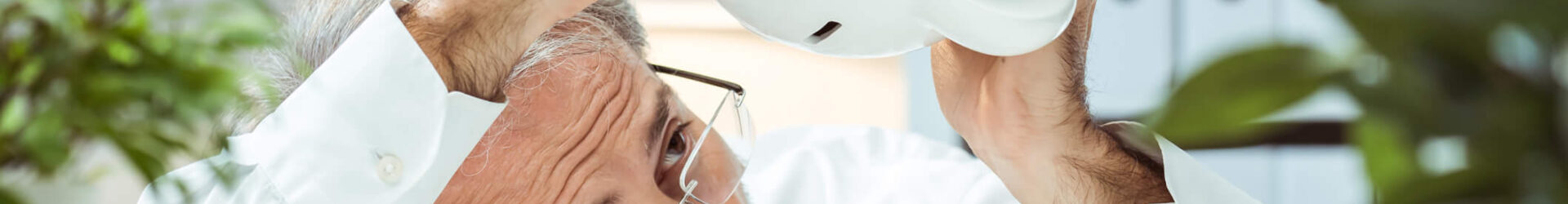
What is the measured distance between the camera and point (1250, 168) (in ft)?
4.72

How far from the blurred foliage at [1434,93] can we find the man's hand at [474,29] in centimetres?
51

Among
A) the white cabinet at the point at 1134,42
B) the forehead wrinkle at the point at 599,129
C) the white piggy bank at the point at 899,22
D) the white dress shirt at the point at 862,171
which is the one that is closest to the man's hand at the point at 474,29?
the white piggy bank at the point at 899,22

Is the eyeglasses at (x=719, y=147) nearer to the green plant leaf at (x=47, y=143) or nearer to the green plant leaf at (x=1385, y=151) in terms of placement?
the green plant leaf at (x=47, y=143)

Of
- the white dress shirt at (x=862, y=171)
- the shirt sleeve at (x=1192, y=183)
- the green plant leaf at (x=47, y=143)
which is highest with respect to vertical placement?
the green plant leaf at (x=47, y=143)

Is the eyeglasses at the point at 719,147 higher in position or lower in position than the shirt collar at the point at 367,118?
lower

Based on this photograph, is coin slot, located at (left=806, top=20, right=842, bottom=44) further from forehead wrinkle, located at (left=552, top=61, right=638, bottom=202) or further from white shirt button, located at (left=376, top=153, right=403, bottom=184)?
forehead wrinkle, located at (left=552, top=61, right=638, bottom=202)

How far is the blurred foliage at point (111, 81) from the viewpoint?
0.20 metres

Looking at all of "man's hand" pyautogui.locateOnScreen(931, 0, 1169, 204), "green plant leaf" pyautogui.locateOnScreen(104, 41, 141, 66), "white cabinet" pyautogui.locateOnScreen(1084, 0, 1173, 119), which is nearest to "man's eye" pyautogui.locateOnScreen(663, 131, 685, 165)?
"man's hand" pyautogui.locateOnScreen(931, 0, 1169, 204)

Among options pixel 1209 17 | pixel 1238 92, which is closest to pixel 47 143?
pixel 1238 92

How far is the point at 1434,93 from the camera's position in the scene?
0.35ft

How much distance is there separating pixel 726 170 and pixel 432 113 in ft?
1.43

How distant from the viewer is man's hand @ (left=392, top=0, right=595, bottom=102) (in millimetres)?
600

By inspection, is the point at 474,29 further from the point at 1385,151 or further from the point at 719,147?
the point at 1385,151

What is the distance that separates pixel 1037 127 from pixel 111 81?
0.67m
